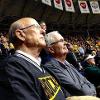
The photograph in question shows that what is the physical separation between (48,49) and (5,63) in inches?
55.4

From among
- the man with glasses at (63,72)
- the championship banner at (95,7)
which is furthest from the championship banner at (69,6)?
the man with glasses at (63,72)

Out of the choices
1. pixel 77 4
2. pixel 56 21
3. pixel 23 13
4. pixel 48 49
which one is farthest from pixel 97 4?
pixel 48 49

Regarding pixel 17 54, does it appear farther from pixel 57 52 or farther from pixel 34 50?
pixel 57 52

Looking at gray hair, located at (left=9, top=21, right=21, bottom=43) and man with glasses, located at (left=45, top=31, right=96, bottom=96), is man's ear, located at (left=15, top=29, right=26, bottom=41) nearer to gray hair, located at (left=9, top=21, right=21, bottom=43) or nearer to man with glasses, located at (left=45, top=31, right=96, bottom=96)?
gray hair, located at (left=9, top=21, right=21, bottom=43)

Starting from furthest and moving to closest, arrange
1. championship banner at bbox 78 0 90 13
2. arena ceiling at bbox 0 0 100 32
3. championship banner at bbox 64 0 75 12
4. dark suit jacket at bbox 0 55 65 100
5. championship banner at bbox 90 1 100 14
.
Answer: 1. championship banner at bbox 90 1 100 14
2. championship banner at bbox 78 0 90 13
3. championship banner at bbox 64 0 75 12
4. arena ceiling at bbox 0 0 100 32
5. dark suit jacket at bbox 0 55 65 100

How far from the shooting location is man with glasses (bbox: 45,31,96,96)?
3254mm

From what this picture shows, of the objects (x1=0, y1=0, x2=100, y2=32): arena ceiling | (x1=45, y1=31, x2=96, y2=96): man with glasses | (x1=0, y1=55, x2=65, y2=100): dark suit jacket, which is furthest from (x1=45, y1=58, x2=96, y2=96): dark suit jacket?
(x1=0, y1=0, x2=100, y2=32): arena ceiling

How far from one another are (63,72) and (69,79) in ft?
0.30

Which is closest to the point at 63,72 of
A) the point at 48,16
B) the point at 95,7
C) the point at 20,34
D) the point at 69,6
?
the point at 20,34

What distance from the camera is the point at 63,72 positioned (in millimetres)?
3352

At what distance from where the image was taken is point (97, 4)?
2075cm

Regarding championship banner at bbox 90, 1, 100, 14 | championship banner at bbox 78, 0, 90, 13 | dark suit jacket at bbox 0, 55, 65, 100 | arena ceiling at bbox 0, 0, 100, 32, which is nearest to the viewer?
dark suit jacket at bbox 0, 55, 65, 100

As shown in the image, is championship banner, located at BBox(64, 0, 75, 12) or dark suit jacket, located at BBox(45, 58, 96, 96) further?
championship banner, located at BBox(64, 0, 75, 12)

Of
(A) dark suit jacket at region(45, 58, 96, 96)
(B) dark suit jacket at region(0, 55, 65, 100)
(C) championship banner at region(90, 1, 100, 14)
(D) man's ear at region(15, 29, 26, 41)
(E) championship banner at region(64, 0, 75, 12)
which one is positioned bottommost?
(C) championship banner at region(90, 1, 100, 14)
